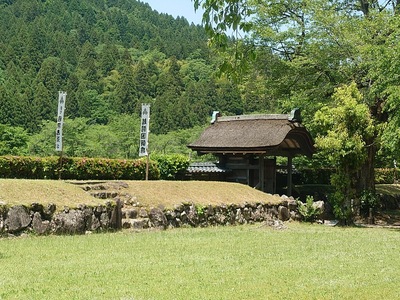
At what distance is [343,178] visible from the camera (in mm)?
20141

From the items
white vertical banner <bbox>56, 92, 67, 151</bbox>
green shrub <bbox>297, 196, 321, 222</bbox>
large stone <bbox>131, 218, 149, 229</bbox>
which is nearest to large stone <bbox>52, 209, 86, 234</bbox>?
large stone <bbox>131, 218, 149, 229</bbox>

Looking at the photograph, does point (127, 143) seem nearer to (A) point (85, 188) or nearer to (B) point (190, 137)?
(B) point (190, 137)

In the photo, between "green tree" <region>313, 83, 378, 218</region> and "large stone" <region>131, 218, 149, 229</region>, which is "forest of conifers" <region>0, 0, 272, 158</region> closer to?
"green tree" <region>313, 83, 378, 218</region>

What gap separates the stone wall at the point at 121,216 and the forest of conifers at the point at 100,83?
8568 millimetres

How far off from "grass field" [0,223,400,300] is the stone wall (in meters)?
0.53

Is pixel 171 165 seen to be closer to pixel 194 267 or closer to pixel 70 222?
pixel 70 222

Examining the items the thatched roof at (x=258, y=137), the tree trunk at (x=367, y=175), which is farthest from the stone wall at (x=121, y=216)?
the tree trunk at (x=367, y=175)

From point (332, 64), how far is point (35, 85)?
4614cm

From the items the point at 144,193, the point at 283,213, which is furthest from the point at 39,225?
the point at 283,213

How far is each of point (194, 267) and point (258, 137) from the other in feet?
47.9

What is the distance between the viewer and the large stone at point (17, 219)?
12.1 m

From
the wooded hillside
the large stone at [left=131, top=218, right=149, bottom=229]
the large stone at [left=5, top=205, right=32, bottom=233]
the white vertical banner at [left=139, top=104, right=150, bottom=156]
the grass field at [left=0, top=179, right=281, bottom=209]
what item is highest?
the wooded hillside

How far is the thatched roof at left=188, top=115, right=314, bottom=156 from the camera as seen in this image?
74.0ft

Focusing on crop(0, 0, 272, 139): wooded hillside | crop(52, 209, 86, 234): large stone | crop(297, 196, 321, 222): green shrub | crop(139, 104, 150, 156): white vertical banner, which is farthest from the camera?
crop(0, 0, 272, 139): wooded hillside
